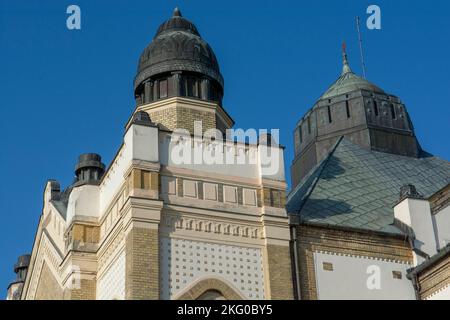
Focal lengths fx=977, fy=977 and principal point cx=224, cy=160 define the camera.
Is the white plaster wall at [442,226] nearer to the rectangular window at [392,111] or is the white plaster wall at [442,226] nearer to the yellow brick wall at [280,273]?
the yellow brick wall at [280,273]

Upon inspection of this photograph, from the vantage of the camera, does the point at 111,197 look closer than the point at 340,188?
Yes

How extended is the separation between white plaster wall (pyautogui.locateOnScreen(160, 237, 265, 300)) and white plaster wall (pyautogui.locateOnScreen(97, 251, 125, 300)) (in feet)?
4.03

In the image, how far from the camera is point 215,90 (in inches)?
1181

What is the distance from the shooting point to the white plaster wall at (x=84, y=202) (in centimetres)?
2770

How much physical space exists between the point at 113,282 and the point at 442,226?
Result: 1039cm

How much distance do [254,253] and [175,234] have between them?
221 cm

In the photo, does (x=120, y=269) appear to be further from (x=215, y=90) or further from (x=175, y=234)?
(x=215, y=90)

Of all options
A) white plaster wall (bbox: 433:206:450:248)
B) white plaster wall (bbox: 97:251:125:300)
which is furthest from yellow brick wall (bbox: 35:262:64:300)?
white plaster wall (bbox: 433:206:450:248)

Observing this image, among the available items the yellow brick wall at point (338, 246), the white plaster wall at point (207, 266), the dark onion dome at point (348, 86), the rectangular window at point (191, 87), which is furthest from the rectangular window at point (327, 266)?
the dark onion dome at point (348, 86)

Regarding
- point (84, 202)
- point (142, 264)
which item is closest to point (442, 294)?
point (142, 264)

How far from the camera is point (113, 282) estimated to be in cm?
2556
